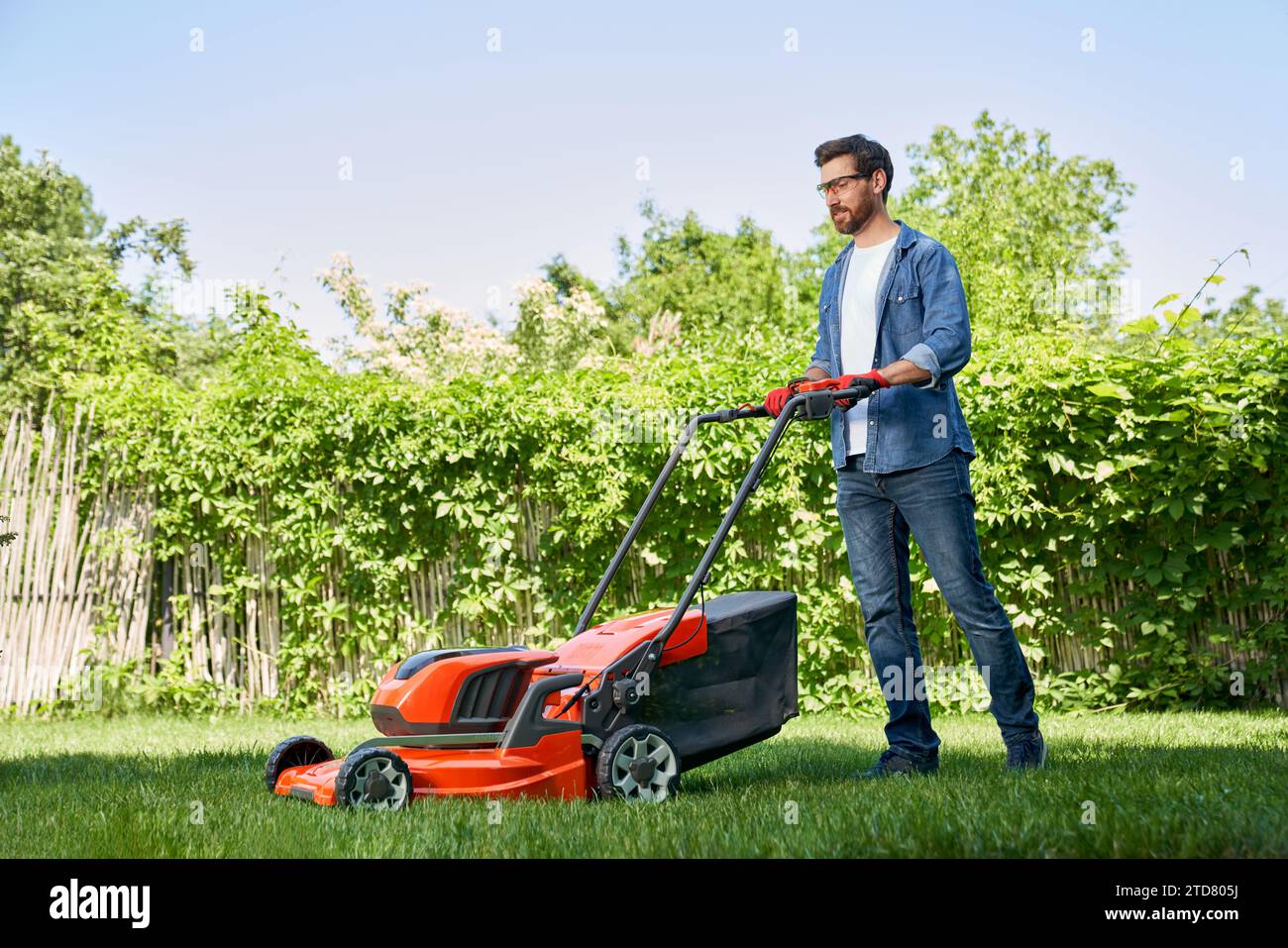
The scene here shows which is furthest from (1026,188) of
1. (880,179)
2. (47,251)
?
(880,179)

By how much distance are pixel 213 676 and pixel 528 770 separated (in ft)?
15.3

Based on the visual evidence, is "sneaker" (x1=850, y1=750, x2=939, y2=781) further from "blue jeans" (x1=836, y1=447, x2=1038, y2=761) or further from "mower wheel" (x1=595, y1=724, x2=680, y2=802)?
"mower wheel" (x1=595, y1=724, x2=680, y2=802)

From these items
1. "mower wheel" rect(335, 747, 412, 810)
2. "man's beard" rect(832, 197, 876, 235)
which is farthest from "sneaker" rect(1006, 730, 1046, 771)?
"mower wheel" rect(335, 747, 412, 810)

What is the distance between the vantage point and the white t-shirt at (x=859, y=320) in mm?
Result: 3779

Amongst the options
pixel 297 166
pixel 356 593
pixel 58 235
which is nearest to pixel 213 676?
pixel 356 593

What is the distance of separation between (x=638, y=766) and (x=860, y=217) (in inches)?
73.8

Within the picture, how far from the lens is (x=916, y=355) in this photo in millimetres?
3486

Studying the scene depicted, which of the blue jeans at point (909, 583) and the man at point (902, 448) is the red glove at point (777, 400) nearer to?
the man at point (902, 448)

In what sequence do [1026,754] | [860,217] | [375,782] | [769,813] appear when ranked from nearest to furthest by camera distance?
[769,813]
[375,782]
[1026,754]
[860,217]

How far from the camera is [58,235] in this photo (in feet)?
89.9

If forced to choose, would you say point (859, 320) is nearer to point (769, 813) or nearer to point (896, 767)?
point (896, 767)

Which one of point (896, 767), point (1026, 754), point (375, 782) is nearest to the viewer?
point (375, 782)

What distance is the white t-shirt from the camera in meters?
3.78

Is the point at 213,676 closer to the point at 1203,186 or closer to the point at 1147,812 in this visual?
the point at 1147,812
